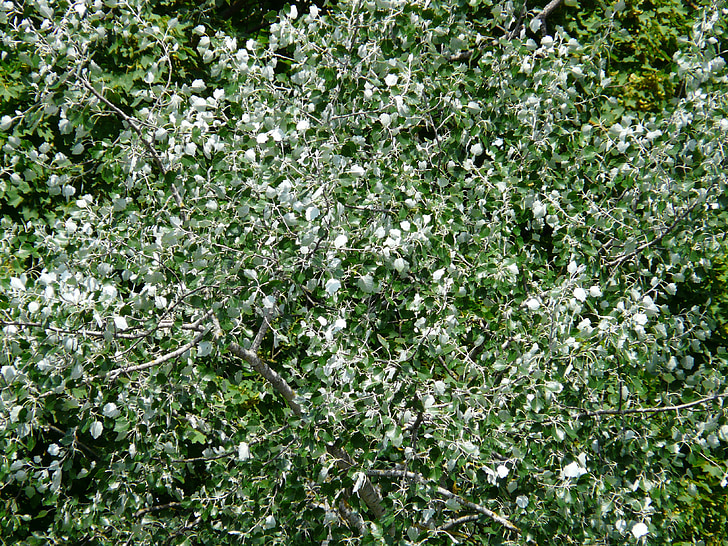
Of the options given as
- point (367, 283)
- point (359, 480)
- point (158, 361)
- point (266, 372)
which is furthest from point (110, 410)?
point (367, 283)

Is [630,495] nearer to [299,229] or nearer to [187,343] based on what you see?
[299,229]

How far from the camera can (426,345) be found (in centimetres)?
230

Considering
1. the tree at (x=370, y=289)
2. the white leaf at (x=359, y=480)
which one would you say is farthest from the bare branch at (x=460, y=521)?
the white leaf at (x=359, y=480)

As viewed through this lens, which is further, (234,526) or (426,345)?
(234,526)

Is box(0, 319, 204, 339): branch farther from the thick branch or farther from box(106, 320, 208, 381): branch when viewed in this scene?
the thick branch

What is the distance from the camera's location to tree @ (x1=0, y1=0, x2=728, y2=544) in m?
2.26

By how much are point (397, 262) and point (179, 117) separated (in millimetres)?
1057

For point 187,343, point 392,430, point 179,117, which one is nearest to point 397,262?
point 392,430

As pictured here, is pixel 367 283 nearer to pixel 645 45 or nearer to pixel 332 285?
pixel 332 285

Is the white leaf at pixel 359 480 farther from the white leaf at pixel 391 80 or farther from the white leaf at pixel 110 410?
the white leaf at pixel 391 80

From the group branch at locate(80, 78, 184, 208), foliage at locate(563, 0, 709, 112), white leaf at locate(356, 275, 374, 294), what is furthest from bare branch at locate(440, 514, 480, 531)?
foliage at locate(563, 0, 709, 112)

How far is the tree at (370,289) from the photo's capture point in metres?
2.26

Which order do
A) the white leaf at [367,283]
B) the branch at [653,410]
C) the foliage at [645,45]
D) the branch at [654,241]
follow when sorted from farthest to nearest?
the foliage at [645,45] → the branch at [654,241] → the branch at [653,410] → the white leaf at [367,283]

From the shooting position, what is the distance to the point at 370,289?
2172mm
